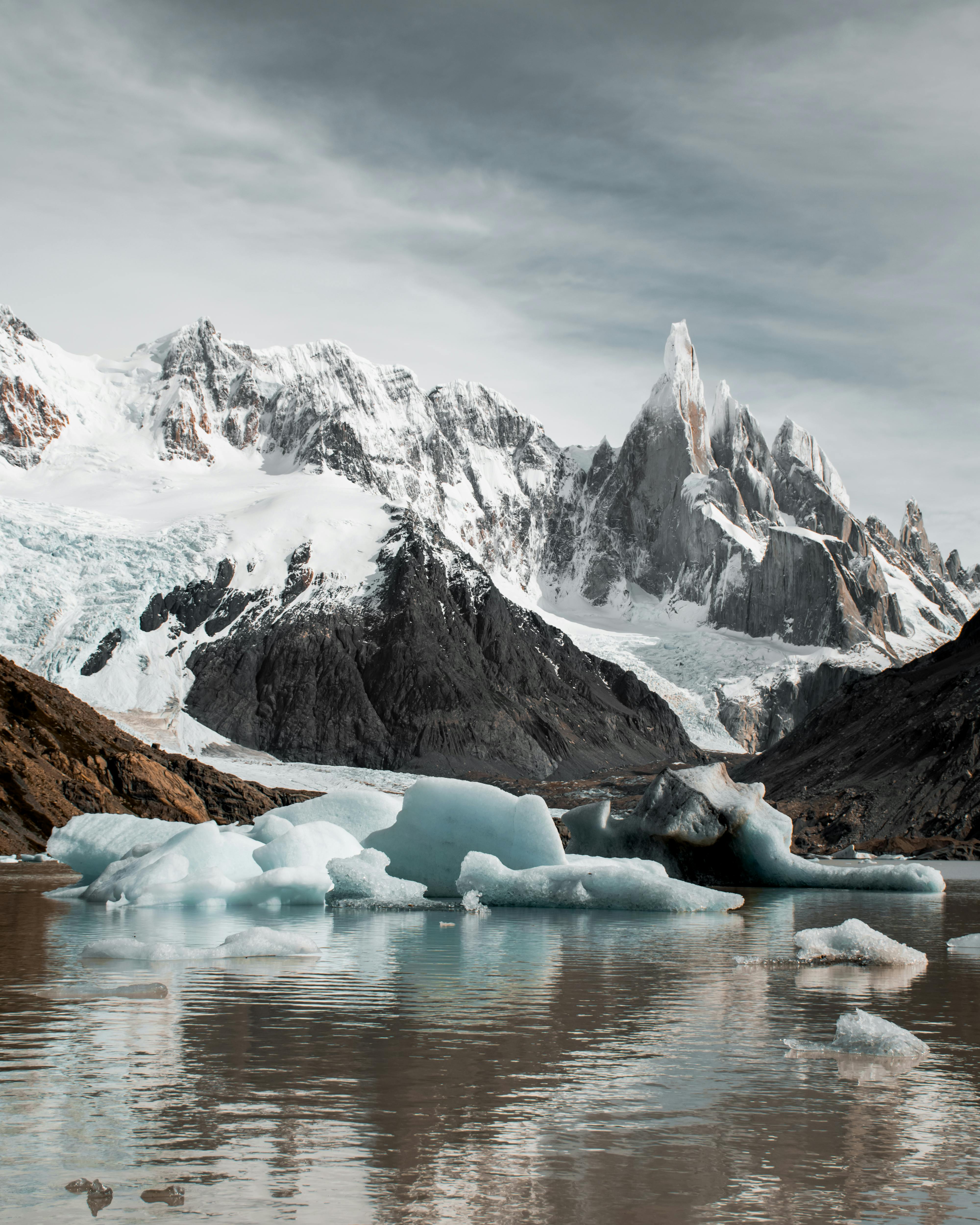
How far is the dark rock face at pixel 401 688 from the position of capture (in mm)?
172500

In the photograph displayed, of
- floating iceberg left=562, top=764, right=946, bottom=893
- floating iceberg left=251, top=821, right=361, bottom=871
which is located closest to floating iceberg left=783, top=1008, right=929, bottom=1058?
floating iceberg left=251, top=821, right=361, bottom=871

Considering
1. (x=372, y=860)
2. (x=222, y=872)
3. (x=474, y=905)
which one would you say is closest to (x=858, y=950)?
(x=474, y=905)

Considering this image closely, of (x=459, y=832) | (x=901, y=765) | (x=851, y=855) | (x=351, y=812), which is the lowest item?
(x=851, y=855)

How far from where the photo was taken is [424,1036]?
44.4 feet

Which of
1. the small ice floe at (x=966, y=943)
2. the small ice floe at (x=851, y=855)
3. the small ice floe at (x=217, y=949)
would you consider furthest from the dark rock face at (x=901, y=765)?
the small ice floe at (x=217, y=949)

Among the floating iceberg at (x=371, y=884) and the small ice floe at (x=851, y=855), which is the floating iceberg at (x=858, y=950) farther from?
the small ice floe at (x=851, y=855)

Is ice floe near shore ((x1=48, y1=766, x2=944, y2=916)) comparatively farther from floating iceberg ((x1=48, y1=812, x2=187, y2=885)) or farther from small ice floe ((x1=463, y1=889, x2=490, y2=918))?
small ice floe ((x1=463, y1=889, x2=490, y2=918))

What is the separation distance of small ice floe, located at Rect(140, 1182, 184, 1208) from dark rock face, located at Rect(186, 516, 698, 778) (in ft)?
519

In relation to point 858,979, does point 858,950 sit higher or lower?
higher

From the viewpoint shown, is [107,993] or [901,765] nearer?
[107,993]

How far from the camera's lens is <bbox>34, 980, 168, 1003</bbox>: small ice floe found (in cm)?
1579

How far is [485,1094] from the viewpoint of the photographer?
10.9 metres

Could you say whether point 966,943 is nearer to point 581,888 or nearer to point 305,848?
point 581,888

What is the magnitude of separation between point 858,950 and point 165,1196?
15.0 m
